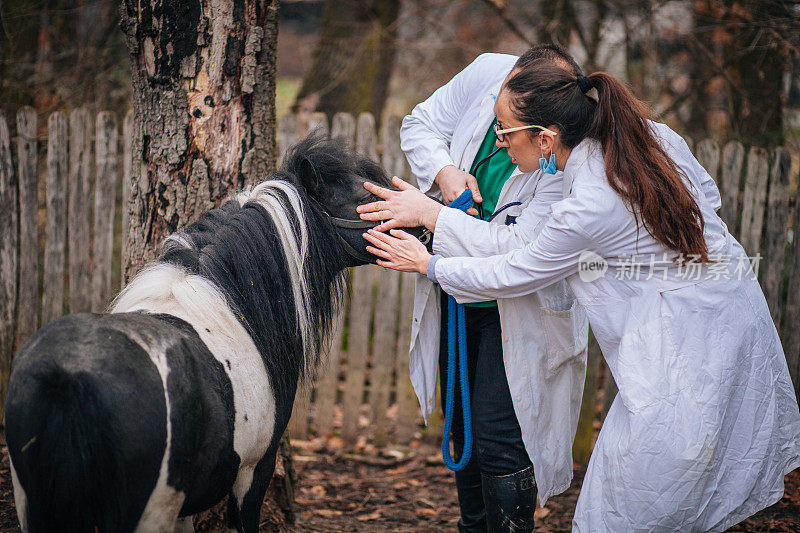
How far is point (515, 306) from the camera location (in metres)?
2.65

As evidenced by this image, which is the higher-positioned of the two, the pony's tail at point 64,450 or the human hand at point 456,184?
the human hand at point 456,184

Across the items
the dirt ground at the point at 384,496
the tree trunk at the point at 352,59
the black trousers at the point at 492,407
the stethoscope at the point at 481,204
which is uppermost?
the tree trunk at the point at 352,59

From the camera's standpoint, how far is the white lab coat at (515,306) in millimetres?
2609

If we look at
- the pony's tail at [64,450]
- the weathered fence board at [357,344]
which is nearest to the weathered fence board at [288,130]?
the weathered fence board at [357,344]

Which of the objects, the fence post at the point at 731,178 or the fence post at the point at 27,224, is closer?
the fence post at the point at 731,178

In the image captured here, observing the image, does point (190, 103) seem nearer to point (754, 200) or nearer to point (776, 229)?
point (754, 200)

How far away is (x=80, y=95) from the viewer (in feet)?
18.8

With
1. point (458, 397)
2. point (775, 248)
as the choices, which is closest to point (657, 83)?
point (775, 248)

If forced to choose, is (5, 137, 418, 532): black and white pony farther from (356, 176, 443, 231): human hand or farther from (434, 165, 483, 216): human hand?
(434, 165, 483, 216): human hand

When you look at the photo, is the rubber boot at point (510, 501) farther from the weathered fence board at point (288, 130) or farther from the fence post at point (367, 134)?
the weathered fence board at point (288, 130)

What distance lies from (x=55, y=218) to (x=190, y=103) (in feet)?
6.94

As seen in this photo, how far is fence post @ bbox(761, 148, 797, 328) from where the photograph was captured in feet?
13.8

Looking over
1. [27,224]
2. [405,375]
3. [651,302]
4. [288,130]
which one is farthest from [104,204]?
[651,302]

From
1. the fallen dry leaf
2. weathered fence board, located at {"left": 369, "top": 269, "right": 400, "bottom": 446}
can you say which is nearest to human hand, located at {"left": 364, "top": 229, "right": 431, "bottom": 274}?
the fallen dry leaf
